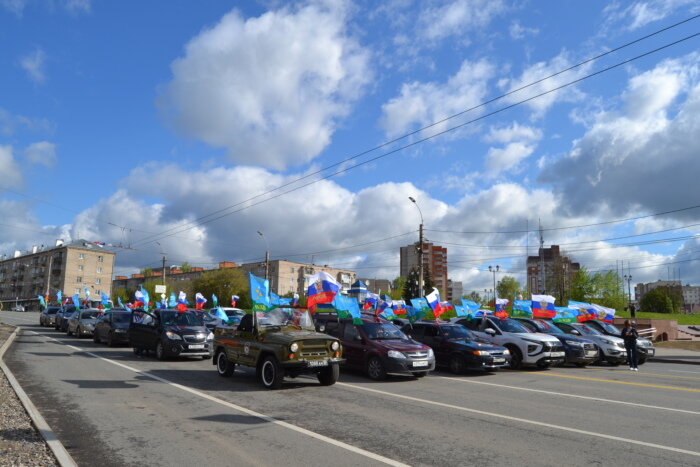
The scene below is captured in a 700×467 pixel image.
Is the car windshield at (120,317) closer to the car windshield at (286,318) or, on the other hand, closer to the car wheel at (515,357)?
the car windshield at (286,318)

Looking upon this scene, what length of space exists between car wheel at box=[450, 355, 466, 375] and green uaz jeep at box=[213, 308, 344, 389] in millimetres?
4403

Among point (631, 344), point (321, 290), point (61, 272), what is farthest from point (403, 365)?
point (61, 272)

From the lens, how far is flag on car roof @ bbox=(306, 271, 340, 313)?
57.6 feet

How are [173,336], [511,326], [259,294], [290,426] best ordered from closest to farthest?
[290,426] → [259,294] → [173,336] → [511,326]

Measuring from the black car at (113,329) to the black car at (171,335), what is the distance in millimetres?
3257

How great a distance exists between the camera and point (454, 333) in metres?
15.6

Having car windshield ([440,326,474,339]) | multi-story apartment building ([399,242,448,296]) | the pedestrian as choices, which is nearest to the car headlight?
car windshield ([440,326,474,339])

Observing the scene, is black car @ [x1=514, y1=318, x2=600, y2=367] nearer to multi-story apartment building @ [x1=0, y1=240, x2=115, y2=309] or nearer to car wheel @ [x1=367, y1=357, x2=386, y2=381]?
car wheel @ [x1=367, y1=357, x2=386, y2=381]

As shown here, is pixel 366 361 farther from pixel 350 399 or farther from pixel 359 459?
pixel 359 459

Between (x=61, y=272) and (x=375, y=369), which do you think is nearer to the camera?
(x=375, y=369)

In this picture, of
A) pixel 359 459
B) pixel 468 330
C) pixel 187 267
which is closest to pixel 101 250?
pixel 187 267

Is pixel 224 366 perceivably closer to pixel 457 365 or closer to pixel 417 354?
pixel 417 354

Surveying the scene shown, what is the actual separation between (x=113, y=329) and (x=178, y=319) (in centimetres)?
604

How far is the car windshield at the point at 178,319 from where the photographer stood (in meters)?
17.7
